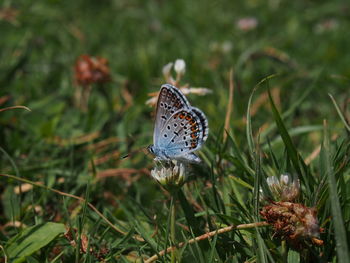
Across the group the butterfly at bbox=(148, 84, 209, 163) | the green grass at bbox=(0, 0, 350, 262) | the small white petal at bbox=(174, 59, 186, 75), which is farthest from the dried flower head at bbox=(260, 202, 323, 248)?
the small white petal at bbox=(174, 59, 186, 75)

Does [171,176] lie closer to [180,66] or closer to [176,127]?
[176,127]

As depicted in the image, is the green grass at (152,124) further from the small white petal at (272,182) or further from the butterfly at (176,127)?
the butterfly at (176,127)

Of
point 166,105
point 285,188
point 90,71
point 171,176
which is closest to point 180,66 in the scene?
point 166,105

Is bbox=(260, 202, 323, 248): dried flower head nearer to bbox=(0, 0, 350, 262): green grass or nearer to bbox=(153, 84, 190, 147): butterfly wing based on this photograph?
bbox=(0, 0, 350, 262): green grass

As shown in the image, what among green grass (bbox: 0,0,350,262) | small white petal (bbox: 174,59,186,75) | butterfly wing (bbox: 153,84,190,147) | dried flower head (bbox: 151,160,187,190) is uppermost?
small white petal (bbox: 174,59,186,75)

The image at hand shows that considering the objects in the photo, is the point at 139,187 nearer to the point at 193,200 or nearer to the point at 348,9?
the point at 193,200

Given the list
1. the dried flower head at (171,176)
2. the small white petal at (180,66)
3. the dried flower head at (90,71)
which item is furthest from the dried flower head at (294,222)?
the dried flower head at (90,71)

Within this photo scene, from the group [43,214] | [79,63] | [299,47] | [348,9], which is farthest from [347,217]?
[348,9]
